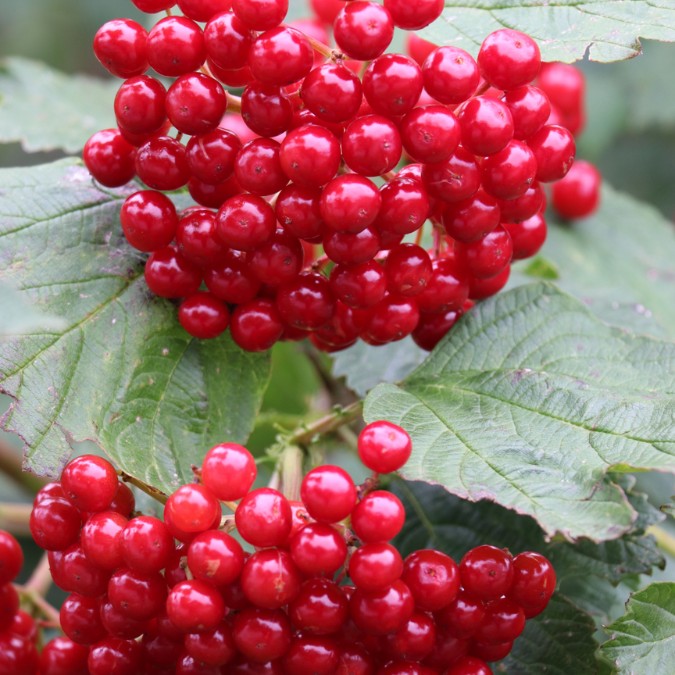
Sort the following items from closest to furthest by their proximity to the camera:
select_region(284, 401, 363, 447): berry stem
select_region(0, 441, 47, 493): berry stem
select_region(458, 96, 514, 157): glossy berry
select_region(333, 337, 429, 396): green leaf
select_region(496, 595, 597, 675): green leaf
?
select_region(458, 96, 514, 157): glossy berry < select_region(496, 595, 597, 675): green leaf < select_region(284, 401, 363, 447): berry stem < select_region(333, 337, 429, 396): green leaf < select_region(0, 441, 47, 493): berry stem

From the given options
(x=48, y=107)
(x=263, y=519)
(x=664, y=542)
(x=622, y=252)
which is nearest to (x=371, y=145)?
(x=263, y=519)

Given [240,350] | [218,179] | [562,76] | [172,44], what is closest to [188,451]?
[240,350]

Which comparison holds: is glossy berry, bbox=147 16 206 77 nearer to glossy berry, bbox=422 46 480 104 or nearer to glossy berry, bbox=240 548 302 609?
glossy berry, bbox=422 46 480 104

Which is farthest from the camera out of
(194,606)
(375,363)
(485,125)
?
(375,363)

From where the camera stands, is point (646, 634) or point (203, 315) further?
point (203, 315)

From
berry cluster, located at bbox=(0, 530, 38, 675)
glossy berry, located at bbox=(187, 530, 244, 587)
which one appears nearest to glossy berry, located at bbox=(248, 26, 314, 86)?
glossy berry, located at bbox=(187, 530, 244, 587)

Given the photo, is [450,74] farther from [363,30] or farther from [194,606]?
[194,606]
